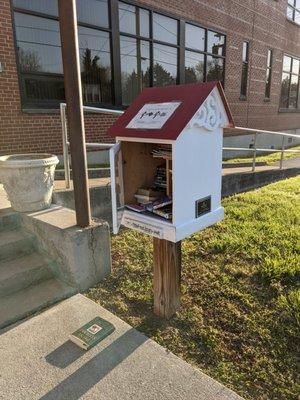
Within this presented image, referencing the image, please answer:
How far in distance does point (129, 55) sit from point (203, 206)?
21.1 feet

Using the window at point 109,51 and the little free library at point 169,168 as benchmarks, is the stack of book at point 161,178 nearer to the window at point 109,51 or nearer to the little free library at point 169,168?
the little free library at point 169,168

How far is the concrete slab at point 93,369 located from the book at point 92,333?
0.04 metres

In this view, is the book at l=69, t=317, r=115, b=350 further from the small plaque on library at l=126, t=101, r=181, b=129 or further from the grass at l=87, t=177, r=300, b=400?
the small plaque on library at l=126, t=101, r=181, b=129

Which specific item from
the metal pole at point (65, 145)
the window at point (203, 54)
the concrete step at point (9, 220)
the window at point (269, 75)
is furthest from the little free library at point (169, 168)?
the window at point (269, 75)

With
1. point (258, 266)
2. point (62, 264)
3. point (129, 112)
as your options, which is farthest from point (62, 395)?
point (258, 266)

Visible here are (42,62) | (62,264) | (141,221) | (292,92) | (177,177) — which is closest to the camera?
(177,177)

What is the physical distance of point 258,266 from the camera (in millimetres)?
3193

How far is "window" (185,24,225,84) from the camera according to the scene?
9.48 meters

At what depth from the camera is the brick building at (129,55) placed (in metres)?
5.85

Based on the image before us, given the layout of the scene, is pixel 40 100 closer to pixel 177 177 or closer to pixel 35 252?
pixel 35 252

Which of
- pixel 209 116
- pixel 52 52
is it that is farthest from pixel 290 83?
pixel 209 116

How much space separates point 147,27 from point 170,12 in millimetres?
942

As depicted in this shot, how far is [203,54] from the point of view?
10.0 meters

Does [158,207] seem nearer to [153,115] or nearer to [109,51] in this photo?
[153,115]
